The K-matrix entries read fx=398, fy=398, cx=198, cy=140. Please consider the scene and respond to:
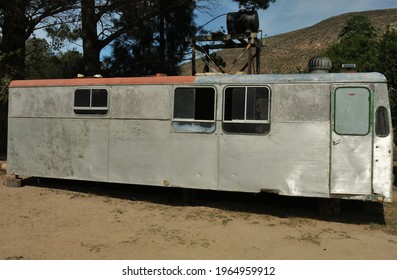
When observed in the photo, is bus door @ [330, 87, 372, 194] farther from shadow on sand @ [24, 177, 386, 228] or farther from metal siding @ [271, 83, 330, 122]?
shadow on sand @ [24, 177, 386, 228]

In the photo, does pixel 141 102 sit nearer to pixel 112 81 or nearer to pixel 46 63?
pixel 112 81

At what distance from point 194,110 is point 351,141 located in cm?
274

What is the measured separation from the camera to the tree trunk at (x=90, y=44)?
11938mm

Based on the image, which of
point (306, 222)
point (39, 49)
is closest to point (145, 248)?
point (306, 222)

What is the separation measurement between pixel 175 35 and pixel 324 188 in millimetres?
9679

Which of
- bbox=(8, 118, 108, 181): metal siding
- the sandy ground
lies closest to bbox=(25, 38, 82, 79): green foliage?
bbox=(8, 118, 108, 181): metal siding

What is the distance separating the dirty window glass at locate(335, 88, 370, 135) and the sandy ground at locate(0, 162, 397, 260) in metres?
1.63

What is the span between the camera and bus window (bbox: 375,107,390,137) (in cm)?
636

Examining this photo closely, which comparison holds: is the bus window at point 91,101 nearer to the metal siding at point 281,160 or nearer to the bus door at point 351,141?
the metal siding at point 281,160

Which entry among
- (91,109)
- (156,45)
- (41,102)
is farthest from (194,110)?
(156,45)

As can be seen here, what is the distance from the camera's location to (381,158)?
6352 millimetres

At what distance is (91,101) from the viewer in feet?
26.5

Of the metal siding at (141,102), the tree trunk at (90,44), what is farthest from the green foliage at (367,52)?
the tree trunk at (90,44)

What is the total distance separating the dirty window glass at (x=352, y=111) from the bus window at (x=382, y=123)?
0.50 feet
